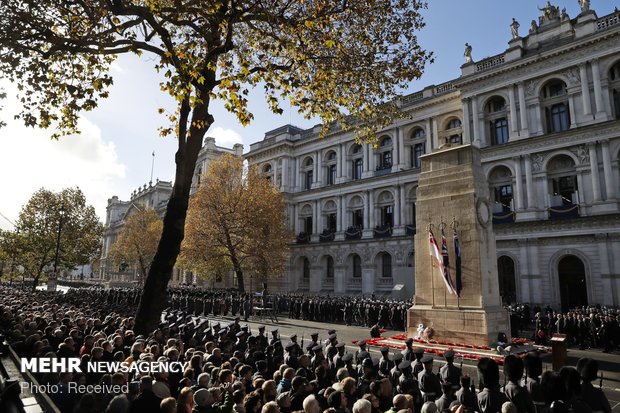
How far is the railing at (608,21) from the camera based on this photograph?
25.7 meters

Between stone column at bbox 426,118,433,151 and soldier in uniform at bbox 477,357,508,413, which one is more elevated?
stone column at bbox 426,118,433,151

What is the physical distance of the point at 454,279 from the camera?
42.5 ft

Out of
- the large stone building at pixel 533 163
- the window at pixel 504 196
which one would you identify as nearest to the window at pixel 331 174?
the large stone building at pixel 533 163

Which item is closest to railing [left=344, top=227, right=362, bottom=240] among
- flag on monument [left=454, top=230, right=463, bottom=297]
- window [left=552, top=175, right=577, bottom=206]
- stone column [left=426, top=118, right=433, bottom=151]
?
stone column [left=426, top=118, right=433, bottom=151]

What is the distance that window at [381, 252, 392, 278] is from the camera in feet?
127

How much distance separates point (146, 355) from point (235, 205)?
25.7 metres

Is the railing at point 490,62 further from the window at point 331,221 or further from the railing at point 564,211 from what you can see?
the window at point 331,221

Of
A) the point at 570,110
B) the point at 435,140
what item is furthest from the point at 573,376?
the point at 435,140

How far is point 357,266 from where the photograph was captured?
41.8 metres

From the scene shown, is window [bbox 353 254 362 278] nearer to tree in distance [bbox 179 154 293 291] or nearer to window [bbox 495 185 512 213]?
tree in distance [bbox 179 154 293 291]

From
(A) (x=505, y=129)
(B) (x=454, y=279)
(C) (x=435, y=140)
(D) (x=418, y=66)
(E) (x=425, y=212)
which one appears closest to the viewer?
(D) (x=418, y=66)

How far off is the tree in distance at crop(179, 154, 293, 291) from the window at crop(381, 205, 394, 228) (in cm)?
1108

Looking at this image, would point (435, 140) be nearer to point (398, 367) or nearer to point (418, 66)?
point (418, 66)

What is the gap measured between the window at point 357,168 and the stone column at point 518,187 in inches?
665
